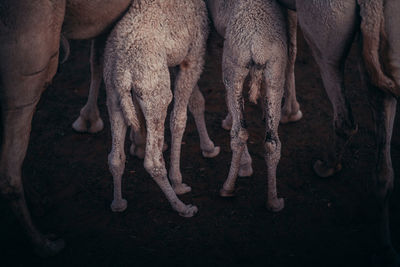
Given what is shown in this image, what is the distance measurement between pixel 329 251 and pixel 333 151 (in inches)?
46.7

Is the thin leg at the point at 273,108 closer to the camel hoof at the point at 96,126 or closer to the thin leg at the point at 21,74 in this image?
the thin leg at the point at 21,74

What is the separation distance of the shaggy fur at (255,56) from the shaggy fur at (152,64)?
1.17ft

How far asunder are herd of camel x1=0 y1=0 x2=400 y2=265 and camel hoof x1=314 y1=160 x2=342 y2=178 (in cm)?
39

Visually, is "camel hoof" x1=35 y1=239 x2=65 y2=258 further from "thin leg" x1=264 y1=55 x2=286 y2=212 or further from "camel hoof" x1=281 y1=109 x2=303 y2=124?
"camel hoof" x1=281 y1=109 x2=303 y2=124

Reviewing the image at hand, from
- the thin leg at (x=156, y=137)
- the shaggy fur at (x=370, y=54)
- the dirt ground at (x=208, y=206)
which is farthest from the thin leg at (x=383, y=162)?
the thin leg at (x=156, y=137)

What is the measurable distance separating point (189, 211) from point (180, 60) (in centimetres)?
150

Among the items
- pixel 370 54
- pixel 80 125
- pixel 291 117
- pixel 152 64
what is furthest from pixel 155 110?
pixel 291 117

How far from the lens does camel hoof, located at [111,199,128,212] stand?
455cm

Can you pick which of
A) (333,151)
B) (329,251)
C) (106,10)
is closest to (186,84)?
(106,10)

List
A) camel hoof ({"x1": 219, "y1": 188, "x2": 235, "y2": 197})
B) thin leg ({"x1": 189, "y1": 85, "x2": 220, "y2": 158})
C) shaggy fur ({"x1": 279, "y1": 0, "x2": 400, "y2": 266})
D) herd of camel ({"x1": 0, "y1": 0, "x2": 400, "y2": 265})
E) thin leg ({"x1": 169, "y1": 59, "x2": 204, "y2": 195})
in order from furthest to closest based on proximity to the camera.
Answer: thin leg ({"x1": 189, "y1": 85, "x2": 220, "y2": 158})
camel hoof ({"x1": 219, "y1": 188, "x2": 235, "y2": 197})
thin leg ({"x1": 169, "y1": 59, "x2": 204, "y2": 195})
herd of camel ({"x1": 0, "y1": 0, "x2": 400, "y2": 265})
shaggy fur ({"x1": 279, "y1": 0, "x2": 400, "y2": 266})

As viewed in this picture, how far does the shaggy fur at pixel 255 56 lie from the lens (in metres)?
3.94

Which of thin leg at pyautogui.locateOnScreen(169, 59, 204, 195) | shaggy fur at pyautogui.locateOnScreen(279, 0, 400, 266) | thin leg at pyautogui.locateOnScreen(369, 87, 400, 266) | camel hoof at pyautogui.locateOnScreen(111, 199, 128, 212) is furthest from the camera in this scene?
camel hoof at pyautogui.locateOnScreen(111, 199, 128, 212)

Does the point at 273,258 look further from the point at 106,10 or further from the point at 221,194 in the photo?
the point at 106,10

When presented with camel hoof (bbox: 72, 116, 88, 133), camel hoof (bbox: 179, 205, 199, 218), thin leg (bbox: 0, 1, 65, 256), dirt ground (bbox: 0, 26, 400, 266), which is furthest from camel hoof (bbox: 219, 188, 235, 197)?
camel hoof (bbox: 72, 116, 88, 133)
